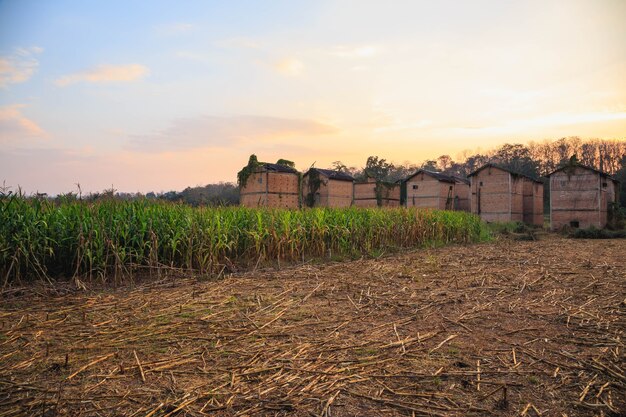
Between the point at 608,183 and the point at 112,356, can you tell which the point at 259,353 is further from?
the point at 608,183

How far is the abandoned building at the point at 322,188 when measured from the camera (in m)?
29.0

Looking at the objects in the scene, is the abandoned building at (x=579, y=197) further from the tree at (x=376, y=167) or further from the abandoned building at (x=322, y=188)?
the tree at (x=376, y=167)

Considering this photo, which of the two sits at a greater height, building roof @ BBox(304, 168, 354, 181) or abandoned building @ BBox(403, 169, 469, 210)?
building roof @ BBox(304, 168, 354, 181)

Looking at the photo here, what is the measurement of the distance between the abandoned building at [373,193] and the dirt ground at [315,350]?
25.3 metres

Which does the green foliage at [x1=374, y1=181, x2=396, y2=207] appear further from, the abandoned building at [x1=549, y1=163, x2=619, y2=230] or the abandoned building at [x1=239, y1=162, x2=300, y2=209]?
the abandoned building at [x1=549, y1=163, x2=619, y2=230]

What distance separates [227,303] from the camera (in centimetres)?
614

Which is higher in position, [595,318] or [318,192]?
[318,192]

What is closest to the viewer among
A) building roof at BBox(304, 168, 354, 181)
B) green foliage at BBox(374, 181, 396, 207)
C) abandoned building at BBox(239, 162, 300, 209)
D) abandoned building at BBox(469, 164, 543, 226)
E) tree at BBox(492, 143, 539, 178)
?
abandoned building at BBox(239, 162, 300, 209)

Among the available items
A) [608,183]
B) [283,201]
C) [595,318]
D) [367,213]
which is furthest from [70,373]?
[608,183]

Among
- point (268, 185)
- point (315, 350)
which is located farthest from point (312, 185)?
point (315, 350)

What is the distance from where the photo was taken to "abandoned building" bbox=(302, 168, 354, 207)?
95.1 feet

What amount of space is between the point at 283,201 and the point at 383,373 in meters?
22.3

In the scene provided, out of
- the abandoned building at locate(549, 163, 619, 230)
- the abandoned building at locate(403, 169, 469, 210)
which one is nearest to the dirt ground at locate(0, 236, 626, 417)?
the abandoned building at locate(549, 163, 619, 230)

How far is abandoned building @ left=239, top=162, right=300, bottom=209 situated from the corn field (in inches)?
493
